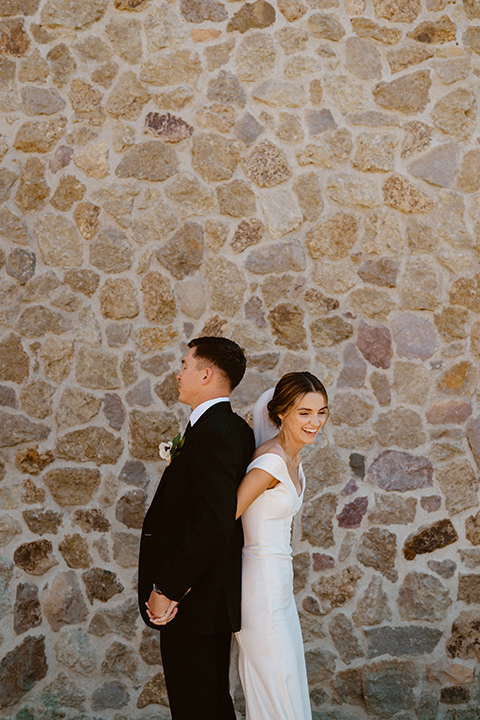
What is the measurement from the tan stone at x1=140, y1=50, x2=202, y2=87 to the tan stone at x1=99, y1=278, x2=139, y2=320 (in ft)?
3.37

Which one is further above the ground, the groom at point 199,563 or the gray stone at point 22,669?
the groom at point 199,563

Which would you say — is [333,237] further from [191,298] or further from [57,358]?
[57,358]

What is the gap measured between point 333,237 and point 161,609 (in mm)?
2051

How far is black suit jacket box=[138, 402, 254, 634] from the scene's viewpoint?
220 cm

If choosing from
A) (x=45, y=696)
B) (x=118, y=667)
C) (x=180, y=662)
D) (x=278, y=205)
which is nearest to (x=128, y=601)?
(x=118, y=667)

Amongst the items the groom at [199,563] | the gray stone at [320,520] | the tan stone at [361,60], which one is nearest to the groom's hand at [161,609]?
the groom at [199,563]

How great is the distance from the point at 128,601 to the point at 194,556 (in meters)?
1.39

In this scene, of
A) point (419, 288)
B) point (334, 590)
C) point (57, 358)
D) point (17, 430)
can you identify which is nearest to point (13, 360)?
point (57, 358)

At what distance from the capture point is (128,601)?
11.2 feet

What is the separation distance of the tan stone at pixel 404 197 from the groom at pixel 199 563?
1.69 metres

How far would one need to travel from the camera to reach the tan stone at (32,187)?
3.53 m

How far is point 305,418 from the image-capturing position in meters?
2.42

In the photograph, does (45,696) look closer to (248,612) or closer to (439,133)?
(248,612)

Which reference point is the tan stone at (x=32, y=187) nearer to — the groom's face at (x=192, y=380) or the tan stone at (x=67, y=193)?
the tan stone at (x=67, y=193)
